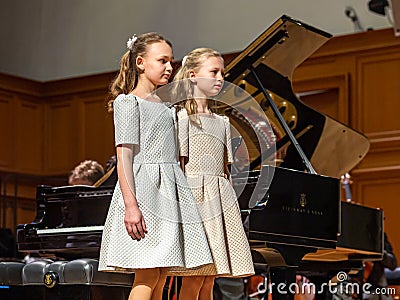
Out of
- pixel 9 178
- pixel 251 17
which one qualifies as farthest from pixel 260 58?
pixel 9 178

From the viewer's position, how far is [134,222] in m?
3.06

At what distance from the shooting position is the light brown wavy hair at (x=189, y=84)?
357cm

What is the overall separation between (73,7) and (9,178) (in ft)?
7.48

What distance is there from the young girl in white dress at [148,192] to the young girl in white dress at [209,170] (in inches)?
8.7

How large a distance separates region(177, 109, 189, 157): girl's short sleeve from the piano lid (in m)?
1.55

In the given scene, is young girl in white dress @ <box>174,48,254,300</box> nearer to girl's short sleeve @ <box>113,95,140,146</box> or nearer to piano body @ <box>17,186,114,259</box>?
girl's short sleeve @ <box>113,95,140,146</box>

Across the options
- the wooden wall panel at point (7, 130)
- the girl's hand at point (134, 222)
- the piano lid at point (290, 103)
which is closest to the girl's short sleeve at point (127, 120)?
the girl's hand at point (134, 222)

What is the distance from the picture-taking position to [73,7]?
1077 cm

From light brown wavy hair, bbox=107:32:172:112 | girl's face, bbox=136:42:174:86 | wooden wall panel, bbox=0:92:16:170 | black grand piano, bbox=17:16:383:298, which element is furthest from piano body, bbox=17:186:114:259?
wooden wall panel, bbox=0:92:16:170

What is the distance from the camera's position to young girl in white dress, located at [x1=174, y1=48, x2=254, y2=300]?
11.3 ft

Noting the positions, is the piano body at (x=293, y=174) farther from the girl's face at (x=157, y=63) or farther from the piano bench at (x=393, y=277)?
the piano bench at (x=393, y=277)

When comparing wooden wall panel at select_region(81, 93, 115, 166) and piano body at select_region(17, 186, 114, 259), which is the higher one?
wooden wall panel at select_region(81, 93, 115, 166)

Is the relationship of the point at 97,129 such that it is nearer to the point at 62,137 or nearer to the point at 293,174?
the point at 62,137

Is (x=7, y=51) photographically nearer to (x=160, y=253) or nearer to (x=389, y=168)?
(x=389, y=168)
